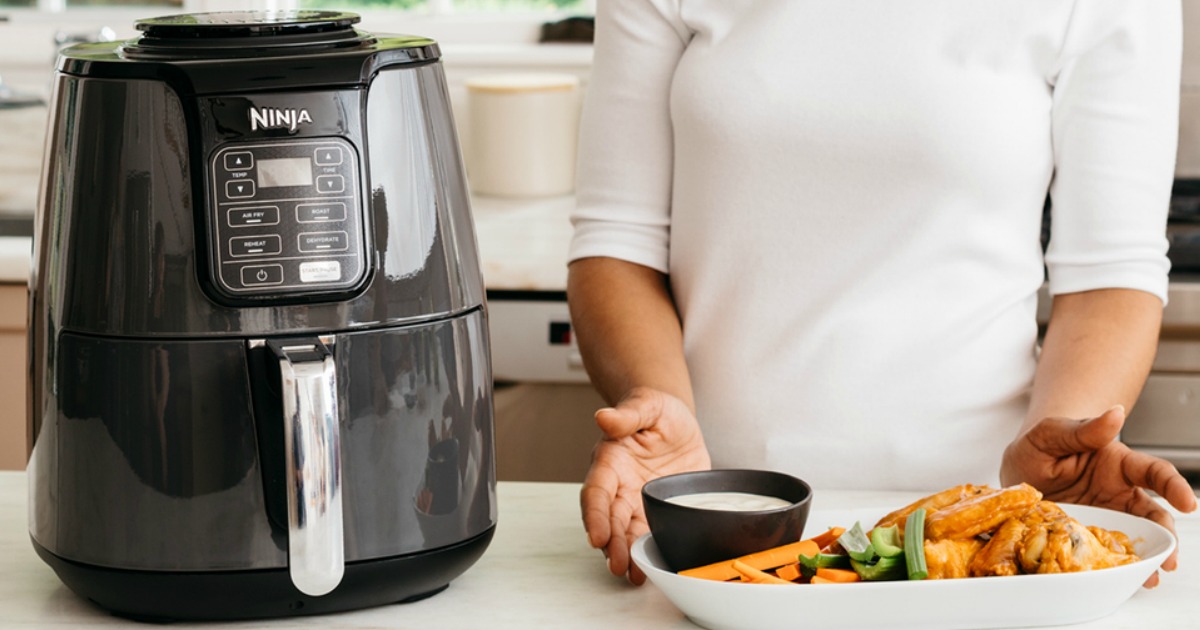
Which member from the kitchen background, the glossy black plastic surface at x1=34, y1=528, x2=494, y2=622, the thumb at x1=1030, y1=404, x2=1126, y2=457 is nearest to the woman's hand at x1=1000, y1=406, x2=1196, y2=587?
the thumb at x1=1030, y1=404, x2=1126, y2=457

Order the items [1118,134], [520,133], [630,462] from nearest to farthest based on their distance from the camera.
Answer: [630,462] → [1118,134] → [520,133]

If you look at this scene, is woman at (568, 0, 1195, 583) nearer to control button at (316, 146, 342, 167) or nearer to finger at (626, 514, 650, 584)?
finger at (626, 514, 650, 584)

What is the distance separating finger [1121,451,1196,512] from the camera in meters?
0.81

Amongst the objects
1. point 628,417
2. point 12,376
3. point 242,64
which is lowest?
point 12,376

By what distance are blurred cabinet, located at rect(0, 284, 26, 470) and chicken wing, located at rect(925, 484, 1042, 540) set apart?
1531 mm

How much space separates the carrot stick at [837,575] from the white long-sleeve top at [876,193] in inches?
17.8

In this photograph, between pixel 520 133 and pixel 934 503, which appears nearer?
pixel 934 503

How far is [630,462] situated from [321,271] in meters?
0.28

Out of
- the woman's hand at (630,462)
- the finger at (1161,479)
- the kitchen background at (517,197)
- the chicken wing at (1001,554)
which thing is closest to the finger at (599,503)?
the woman's hand at (630,462)

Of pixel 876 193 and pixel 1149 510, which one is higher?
Answer: pixel 876 193

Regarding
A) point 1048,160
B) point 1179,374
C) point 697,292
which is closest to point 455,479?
point 697,292

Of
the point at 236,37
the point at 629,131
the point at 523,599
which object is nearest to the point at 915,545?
the point at 523,599

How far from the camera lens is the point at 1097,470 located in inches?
35.4

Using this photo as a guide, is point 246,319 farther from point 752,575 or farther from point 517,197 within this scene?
point 517,197
